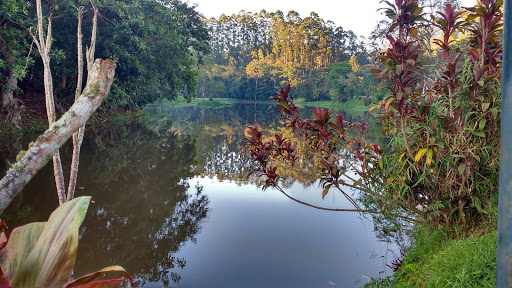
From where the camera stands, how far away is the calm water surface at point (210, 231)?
3.17 m

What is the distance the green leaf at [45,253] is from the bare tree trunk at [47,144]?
38cm

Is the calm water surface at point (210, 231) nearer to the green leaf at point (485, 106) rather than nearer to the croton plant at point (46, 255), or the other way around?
the green leaf at point (485, 106)

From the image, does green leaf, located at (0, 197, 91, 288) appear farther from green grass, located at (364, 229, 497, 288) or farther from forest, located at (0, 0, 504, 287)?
green grass, located at (364, 229, 497, 288)

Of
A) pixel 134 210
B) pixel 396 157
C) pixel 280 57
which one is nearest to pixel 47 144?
pixel 396 157

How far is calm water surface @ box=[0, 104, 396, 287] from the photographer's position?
3.17 meters

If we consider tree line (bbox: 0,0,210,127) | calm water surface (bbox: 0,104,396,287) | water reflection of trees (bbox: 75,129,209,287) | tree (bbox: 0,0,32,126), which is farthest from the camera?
tree line (bbox: 0,0,210,127)

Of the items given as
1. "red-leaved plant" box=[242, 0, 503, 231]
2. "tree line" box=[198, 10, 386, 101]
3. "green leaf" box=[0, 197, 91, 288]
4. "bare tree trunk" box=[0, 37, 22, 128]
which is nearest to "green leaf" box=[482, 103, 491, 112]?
"red-leaved plant" box=[242, 0, 503, 231]

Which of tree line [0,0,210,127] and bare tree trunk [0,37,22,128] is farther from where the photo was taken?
bare tree trunk [0,37,22,128]

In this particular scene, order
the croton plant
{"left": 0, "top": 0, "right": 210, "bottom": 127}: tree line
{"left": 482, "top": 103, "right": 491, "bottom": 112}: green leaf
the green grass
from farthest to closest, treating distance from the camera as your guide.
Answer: {"left": 0, "top": 0, "right": 210, "bottom": 127}: tree line < {"left": 482, "top": 103, "right": 491, "bottom": 112}: green leaf < the green grass < the croton plant

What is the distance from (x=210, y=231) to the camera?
4.14 metres

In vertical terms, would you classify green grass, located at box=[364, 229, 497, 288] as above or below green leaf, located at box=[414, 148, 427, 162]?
below

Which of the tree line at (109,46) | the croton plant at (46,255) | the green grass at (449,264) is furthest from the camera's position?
the tree line at (109,46)

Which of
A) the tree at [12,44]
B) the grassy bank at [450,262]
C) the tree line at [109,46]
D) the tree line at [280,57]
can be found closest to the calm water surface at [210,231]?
the grassy bank at [450,262]

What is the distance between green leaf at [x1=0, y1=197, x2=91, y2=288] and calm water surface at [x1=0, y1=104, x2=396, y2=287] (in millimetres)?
2307
